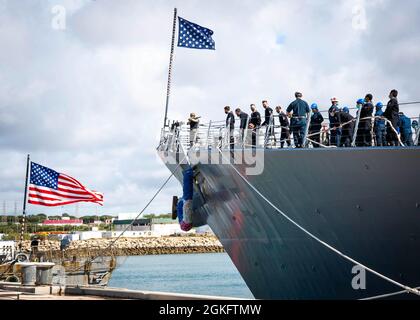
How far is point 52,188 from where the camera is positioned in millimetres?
21625

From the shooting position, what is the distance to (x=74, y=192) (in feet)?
72.2

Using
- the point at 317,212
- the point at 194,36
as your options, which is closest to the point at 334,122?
the point at 317,212

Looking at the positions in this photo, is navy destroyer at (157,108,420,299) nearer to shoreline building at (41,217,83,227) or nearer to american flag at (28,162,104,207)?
american flag at (28,162,104,207)

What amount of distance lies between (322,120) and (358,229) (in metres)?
2.78

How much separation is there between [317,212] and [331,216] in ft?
1.15

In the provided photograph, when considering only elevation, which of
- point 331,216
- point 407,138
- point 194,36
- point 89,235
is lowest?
point 89,235

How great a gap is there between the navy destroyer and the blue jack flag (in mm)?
2766

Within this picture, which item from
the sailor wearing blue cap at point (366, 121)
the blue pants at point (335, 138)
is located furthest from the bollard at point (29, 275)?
the sailor wearing blue cap at point (366, 121)

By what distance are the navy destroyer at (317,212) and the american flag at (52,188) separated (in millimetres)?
5639

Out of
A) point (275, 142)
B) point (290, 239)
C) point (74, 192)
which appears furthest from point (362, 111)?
point (74, 192)

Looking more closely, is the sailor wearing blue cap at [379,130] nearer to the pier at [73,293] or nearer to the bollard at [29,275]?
the pier at [73,293]

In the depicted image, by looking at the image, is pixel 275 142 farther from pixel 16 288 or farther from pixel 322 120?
pixel 16 288

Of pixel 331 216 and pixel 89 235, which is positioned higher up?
pixel 331 216

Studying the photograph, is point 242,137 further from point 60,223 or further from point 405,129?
point 60,223
